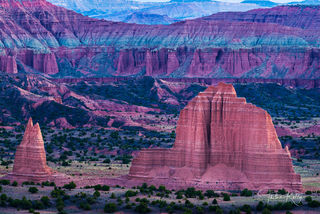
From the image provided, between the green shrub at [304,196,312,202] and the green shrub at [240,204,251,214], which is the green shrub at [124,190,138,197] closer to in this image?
the green shrub at [240,204,251,214]

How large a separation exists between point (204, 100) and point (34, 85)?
87.5 meters

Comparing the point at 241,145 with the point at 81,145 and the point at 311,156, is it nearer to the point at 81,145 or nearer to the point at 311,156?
the point at 311,156

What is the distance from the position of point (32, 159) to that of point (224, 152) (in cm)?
1277

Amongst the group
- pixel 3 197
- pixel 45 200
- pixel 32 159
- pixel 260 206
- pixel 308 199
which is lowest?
pixel 260 206

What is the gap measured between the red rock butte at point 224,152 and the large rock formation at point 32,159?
6.81 meters

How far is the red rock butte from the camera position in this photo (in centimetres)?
5297

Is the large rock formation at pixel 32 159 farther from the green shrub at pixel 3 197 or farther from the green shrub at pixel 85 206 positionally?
the green shrub at pixel 85 206

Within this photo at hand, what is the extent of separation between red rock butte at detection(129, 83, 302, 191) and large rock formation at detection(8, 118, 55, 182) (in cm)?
681

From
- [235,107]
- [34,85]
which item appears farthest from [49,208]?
[34,85]

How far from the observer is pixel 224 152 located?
54156 millimetres

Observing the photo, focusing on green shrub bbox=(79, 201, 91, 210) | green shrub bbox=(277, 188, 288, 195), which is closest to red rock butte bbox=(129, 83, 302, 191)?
green shrub bbox=(277, 188, 288, 195)

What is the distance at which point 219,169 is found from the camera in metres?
54.0

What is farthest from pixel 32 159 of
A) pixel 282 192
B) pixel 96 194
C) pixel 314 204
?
pixel 314 204

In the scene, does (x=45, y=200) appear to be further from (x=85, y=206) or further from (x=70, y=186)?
(x=70, y=186)
